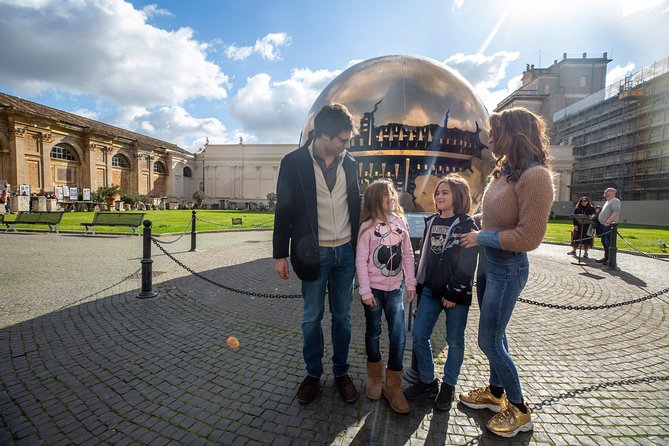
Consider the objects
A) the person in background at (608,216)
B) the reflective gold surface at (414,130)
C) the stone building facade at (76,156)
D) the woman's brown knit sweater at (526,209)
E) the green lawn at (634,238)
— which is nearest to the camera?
the woman's brown knit sweater at (526,209)

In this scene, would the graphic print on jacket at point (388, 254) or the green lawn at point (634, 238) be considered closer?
the graphic print on jacket at point (388, 254)

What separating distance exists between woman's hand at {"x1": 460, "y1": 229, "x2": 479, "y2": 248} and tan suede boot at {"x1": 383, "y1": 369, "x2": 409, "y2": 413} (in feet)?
3.80

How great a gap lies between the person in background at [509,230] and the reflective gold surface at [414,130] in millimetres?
2403

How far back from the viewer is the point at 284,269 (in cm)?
256

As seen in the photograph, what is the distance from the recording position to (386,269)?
2.49 m

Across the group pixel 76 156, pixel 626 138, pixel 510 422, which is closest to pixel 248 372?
pixel 510 422

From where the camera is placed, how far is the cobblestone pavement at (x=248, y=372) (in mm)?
2236

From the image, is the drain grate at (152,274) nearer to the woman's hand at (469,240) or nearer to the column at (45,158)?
the woman's hand at (469,240)

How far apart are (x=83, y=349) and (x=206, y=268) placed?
3.91m

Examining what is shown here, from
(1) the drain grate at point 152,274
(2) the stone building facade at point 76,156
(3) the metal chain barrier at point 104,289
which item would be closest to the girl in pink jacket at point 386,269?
(3) the metal chain barrier at point 104,289

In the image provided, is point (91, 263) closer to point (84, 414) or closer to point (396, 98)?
point (84, 414)

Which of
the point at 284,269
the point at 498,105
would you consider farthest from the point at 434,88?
the point at 498,105

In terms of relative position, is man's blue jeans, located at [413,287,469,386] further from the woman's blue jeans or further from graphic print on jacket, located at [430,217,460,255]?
graphic print on jacket, located at [430,217,460,255]

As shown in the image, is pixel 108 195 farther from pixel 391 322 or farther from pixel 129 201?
pixel 391 322
